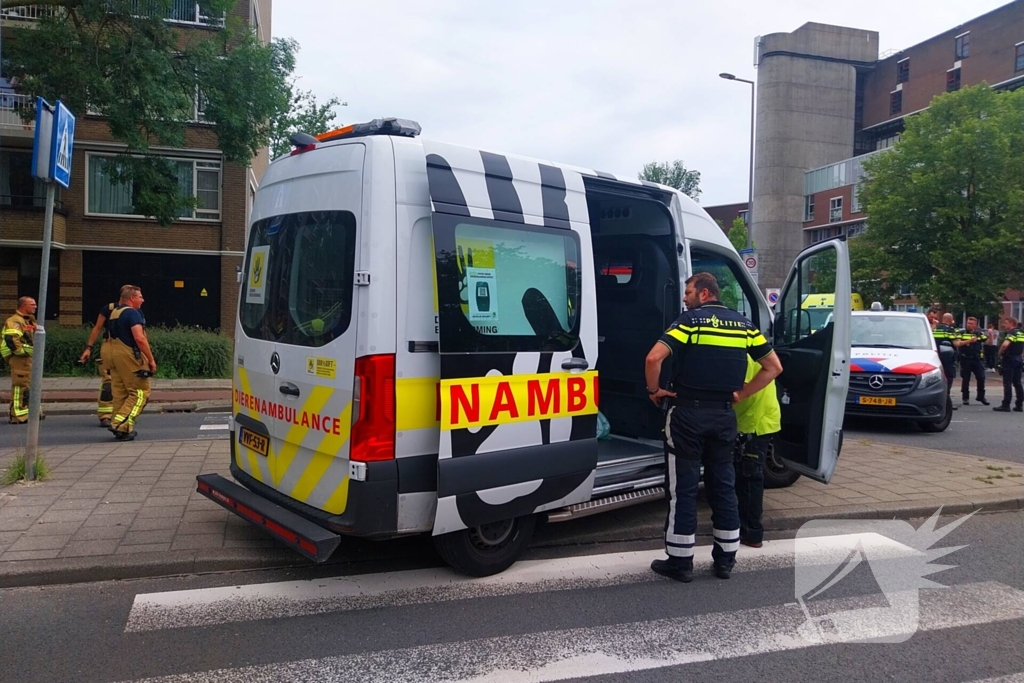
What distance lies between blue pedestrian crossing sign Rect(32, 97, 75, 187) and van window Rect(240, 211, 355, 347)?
91.1 inches

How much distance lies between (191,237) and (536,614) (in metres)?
21.0

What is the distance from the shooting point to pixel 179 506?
584 centimetres

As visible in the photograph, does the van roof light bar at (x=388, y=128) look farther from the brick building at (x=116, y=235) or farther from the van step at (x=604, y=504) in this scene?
the brick building at (x=116, y=235)

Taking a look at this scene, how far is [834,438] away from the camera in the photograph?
5.70m

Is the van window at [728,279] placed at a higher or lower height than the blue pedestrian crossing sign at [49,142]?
lower

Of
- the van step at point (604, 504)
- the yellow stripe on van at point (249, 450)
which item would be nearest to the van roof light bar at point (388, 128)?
the yellow stripe on van at point (249, 450)

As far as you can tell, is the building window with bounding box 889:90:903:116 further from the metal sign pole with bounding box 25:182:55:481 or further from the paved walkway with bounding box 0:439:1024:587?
the metal sign pole with bounding box 25:182:55:481

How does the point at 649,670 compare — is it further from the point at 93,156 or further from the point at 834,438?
the point at 93,156

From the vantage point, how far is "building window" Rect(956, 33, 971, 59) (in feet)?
171

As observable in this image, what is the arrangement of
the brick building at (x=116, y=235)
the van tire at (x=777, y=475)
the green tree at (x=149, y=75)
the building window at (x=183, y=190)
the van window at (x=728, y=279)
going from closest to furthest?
1. the van window at (x=728, y=279)
2. the van tire at (x=777, y=475)
3. the green tree at (x=149, y=75)
4. the brick building at (x=116, y=235)
5. the building window at (x=183, y=190)

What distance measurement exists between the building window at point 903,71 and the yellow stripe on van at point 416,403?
6605 cm

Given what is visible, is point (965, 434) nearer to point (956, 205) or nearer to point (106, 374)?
point (106, 374)

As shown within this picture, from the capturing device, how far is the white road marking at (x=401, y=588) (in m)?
4.14

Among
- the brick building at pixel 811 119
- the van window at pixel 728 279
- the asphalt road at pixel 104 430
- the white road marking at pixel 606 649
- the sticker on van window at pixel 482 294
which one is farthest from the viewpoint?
the brick building at pixel 811 119
